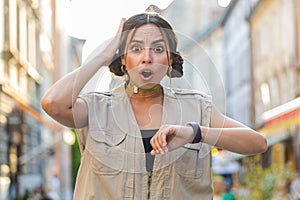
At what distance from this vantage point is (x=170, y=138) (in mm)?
2094

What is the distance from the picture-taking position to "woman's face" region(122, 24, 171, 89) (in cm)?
217

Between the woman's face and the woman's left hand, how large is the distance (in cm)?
17

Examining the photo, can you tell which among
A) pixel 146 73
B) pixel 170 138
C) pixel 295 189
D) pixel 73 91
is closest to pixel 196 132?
pixel 170 138

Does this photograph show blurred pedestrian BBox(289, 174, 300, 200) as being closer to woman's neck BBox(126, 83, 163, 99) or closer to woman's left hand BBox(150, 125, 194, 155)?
woman's neck BBox(126, 83, 163, 99)

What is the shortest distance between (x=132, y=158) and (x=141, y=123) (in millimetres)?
111

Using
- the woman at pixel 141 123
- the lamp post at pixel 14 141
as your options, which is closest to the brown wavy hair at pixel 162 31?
the woman at pixel 141 123

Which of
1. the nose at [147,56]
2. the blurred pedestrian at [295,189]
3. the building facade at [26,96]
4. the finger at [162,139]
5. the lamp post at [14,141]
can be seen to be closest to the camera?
the finger at [162,139]

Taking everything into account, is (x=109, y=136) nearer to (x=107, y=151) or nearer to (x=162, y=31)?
(x=107, y=151)

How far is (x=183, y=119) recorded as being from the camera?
2.24 meters

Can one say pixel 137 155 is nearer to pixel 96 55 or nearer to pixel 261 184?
pixel 96 55

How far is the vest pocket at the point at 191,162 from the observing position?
2223mm

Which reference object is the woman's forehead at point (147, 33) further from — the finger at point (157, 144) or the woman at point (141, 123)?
the finger at point (157, 144)

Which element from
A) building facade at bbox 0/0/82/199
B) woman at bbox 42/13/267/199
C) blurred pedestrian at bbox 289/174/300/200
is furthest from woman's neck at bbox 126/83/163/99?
building facade at bbox 0/0/82/199

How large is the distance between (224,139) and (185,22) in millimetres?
393
